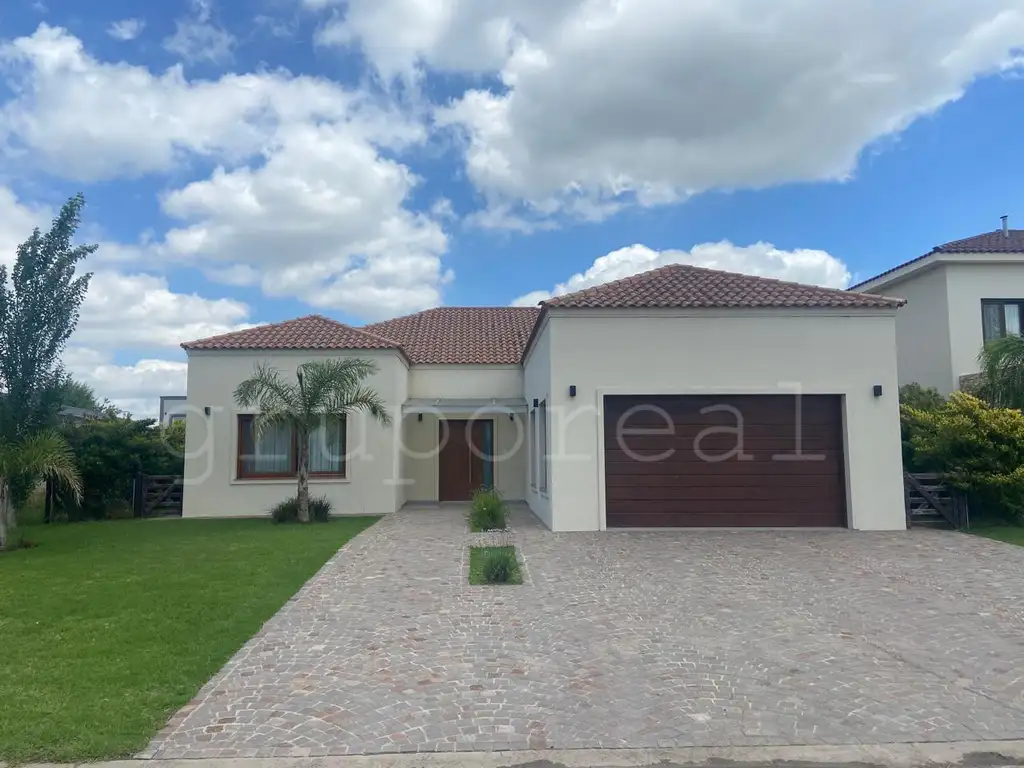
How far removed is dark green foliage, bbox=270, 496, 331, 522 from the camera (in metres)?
16.8

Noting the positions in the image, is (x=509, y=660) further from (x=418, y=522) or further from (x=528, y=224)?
(x=528, y=224)

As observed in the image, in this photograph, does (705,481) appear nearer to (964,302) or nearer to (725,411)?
(725,411)

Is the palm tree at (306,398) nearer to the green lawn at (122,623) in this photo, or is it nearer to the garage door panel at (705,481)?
the green lawn at (122,623)

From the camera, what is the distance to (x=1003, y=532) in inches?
542

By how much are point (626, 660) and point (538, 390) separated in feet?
37.1

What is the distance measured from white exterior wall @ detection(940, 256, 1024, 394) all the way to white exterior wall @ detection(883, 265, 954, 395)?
0.16 meters

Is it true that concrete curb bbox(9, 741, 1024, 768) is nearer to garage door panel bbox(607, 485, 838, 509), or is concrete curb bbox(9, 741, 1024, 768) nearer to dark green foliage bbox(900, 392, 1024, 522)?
garage door panel bbox(607, 485, 838, 509)

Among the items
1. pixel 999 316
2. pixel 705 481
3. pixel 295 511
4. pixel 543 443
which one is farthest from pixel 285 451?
pixel 999 316

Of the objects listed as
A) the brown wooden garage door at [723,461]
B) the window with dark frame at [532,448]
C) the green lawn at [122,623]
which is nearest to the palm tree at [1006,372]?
the brown wooden garage door at [723,461]

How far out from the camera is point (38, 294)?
563 inches

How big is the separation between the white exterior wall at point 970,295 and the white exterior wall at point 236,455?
55.9 feet

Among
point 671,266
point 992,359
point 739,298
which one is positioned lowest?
point 992,359

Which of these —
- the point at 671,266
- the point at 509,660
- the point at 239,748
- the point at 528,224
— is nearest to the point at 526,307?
the point at 528,224

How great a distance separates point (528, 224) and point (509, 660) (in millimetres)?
17719
